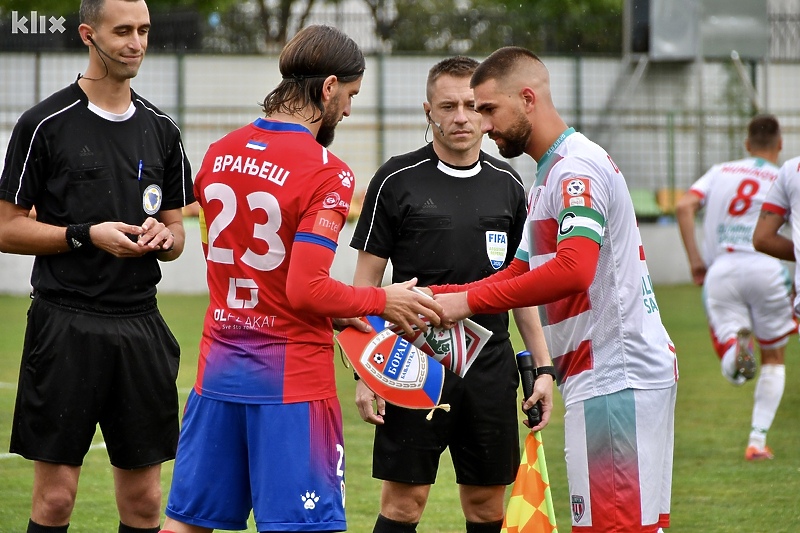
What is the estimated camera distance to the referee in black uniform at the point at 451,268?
495 cm

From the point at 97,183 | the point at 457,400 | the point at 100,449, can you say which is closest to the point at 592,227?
the point at 457,400

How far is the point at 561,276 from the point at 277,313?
1.01m

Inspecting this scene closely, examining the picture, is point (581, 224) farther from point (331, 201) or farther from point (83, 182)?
point (83, 182)

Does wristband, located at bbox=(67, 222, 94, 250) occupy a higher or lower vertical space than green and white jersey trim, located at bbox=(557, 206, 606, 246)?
lower

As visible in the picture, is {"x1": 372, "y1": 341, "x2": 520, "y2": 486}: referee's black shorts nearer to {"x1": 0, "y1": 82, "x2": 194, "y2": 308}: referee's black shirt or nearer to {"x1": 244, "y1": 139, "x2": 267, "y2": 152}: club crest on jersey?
{"x1": 0, "y1": 82, "x2": 194, "y2": 308}: referee's black shirt

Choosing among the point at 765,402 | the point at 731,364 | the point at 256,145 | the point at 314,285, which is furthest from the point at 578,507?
the point at 731,364

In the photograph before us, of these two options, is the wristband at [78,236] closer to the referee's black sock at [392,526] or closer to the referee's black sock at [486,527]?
the referee's black sock at [392,526]

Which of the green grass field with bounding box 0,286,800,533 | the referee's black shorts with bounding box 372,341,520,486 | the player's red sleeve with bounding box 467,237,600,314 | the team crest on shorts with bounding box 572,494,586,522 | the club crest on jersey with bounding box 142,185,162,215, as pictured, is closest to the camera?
the player's red sleeve with bounding box 467,237,600,314

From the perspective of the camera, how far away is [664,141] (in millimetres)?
22984

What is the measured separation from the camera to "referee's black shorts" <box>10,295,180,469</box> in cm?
462

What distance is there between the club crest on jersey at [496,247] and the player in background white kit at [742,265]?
15.6ft

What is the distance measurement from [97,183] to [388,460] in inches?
68.4

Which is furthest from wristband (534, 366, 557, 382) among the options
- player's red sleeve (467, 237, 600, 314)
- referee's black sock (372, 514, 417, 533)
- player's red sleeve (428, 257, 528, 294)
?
player's red sleeve (467, 237, 600, 314)

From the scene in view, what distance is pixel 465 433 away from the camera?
5039 millimetres
